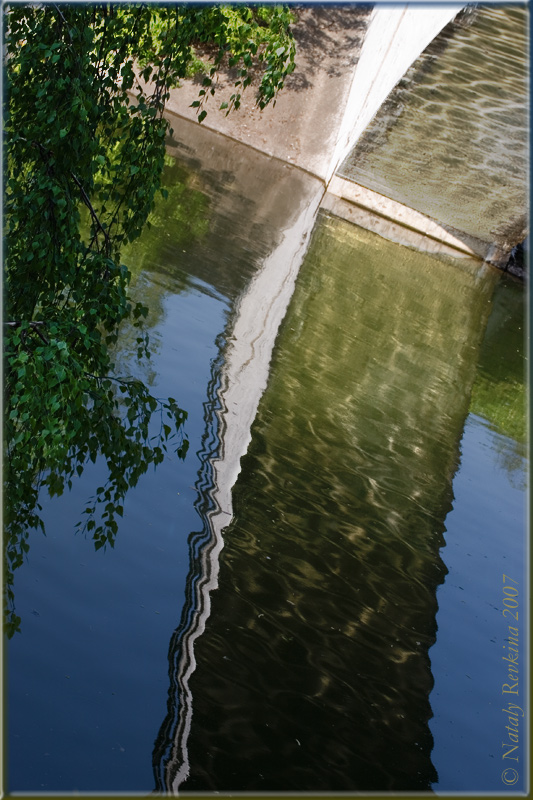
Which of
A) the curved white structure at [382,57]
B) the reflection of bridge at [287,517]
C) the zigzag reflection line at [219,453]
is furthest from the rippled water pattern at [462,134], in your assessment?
the zigzag reflection line at [219,453]

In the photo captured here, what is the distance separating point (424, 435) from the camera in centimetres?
902

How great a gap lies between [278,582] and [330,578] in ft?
1.48

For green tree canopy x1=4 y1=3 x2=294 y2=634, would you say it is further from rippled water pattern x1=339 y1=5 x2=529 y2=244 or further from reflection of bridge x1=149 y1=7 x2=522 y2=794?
rippled water pattern x1=339 y1=5 x2=529 y2=244

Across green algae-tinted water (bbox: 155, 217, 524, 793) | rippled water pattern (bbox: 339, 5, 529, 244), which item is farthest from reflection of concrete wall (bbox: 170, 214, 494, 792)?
rippled water pattern (bbox: 339, 5, 529, 244)

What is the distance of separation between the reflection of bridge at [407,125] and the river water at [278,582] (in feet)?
22.4

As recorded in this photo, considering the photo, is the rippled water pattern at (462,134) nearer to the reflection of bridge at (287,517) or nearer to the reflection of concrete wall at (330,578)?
the reflection of bridge at (287,517)

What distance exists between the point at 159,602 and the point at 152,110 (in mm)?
2498

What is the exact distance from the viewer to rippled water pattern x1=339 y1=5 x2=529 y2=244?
14.1 meters

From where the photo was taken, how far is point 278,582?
5406 mm

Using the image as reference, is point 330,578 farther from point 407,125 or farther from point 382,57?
point 407,125

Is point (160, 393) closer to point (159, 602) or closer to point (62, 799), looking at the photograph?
point (159, 602)

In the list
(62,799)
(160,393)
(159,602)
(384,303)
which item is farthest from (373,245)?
(62,799)

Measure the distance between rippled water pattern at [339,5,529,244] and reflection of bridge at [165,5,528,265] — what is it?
4cm

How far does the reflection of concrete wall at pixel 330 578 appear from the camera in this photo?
13.4ft
